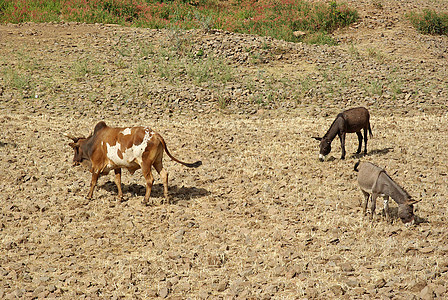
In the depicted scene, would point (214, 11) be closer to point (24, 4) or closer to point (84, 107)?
point (24, 4)

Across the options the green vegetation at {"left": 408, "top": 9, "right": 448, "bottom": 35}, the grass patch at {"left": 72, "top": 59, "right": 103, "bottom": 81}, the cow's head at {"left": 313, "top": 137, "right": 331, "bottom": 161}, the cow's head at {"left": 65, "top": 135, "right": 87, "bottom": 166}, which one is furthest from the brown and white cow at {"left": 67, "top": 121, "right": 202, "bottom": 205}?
the green vegetation at {"left": 408, "top": 9, "right": 448, "bottom": 35}

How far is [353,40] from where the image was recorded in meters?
23.5

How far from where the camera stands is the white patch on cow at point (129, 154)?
9961mm

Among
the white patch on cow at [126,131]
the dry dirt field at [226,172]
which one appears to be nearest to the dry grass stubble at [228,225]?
the dry dirt field at [226,172]

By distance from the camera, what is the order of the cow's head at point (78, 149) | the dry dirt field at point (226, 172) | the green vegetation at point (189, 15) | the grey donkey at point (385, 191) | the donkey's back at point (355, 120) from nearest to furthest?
the dry dirt field at point (226, 172) < the grey donkey at point (385, 191) < the cow's head at point (78, 149) < the donkey's back at point (355, 120) < the green vegetation at point (189, 15)

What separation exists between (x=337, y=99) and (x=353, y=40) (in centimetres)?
696

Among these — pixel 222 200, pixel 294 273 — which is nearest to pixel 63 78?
pixel 222 200

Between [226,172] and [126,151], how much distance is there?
279cm

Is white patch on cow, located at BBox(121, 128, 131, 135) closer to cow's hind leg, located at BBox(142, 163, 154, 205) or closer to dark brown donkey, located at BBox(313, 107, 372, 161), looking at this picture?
cow's hind leg, located at BBox(142, 163, 154, 205)

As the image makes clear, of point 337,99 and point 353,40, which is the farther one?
point 353,40

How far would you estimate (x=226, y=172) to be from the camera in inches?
467

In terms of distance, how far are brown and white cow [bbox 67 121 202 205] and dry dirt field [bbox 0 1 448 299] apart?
61cm

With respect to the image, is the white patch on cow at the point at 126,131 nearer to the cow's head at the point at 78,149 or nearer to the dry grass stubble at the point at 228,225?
the cow's head at the point at 78,149

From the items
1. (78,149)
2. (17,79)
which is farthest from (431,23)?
(78,149)
